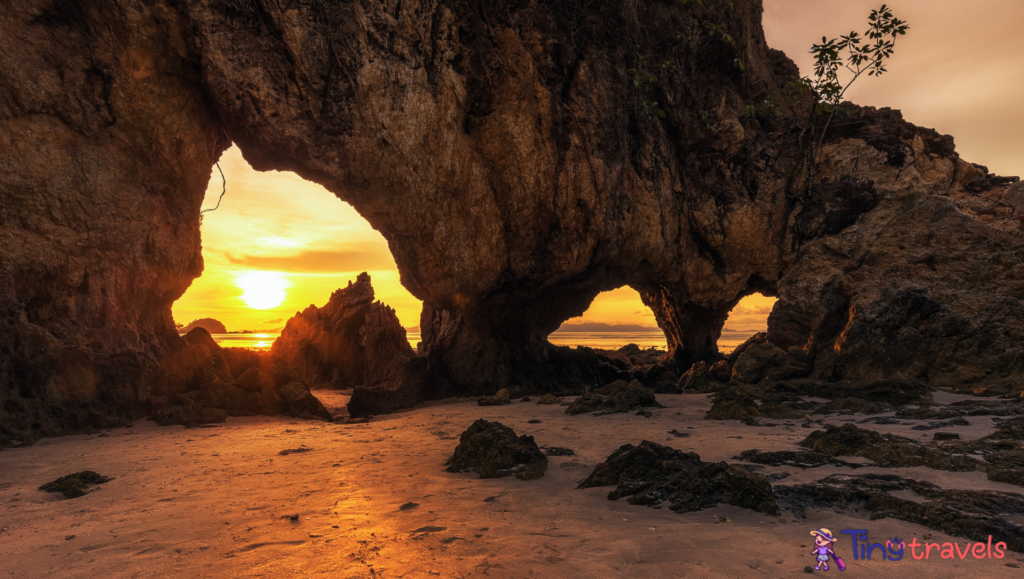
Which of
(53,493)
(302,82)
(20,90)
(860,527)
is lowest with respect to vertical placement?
(53,493)

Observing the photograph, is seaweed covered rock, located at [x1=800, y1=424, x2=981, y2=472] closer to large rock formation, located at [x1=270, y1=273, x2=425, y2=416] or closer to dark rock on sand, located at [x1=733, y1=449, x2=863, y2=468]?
dark rock on sand, located at [x1=733, y1=449, x2=863, y2=468]

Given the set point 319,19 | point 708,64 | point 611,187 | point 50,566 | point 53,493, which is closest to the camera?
point 50,566

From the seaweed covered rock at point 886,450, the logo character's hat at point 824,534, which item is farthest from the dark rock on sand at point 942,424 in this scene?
the logo character's hat at point 824,534

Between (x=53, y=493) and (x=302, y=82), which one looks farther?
(x=302, y=82)

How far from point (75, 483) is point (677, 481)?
5125 millimetres

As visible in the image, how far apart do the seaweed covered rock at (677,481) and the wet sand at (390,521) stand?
0.11 m

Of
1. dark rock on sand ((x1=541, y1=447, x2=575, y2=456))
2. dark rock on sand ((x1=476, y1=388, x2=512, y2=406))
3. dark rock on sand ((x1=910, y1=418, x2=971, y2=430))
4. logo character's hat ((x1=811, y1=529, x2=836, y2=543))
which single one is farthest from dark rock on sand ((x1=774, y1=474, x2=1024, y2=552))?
dark rock on sand ((x1=476, y1=388, x2=512, y2=406))

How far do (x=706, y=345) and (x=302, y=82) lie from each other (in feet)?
45.6

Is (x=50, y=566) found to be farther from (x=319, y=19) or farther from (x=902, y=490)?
(x=319, y=19)

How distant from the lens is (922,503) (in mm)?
3100

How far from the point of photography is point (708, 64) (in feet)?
43.7

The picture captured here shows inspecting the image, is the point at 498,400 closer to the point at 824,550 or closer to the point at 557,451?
the point at 557,451

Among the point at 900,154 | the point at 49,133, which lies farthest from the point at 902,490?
the point at 900,154

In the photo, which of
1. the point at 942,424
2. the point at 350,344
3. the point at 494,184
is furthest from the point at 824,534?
the point at 350,344
